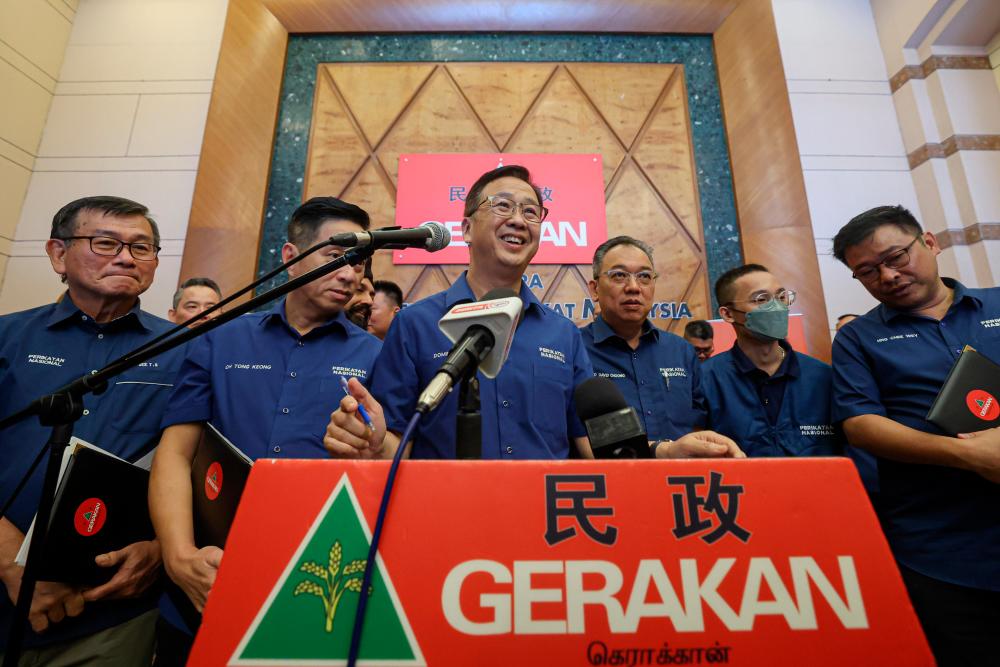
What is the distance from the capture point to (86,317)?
171cm

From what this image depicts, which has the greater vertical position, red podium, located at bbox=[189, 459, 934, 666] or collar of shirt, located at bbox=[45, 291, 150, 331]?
collar of shirt, located at bbox=[45, 291, 150, 331]

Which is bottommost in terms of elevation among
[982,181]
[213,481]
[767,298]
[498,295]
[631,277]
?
[213,481]

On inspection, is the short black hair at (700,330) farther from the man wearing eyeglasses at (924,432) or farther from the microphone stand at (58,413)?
the microphone stand at (58,413)

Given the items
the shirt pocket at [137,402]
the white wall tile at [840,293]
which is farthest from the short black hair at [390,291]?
the white wall tile at [840,293]

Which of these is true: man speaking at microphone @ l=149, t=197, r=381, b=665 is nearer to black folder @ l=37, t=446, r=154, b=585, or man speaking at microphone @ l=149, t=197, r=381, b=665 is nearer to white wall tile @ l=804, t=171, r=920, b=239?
black folder @ l=37, t=446, r=154, b=585

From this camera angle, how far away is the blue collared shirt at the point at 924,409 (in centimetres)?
158

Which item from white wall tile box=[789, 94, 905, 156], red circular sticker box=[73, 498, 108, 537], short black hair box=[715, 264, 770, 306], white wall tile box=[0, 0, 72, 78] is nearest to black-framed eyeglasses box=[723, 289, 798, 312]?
short black hair box=[715, 264, 770, 306]

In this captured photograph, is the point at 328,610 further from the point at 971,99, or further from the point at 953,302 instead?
the point at 971,99

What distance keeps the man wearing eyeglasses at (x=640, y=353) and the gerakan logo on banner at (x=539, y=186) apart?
1840 mm

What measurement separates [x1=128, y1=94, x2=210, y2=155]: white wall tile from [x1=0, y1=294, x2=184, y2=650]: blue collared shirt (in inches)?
132

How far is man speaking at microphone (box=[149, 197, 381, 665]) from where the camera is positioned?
4.29 ft

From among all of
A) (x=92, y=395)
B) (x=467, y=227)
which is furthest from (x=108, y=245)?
(x=467, y=227)

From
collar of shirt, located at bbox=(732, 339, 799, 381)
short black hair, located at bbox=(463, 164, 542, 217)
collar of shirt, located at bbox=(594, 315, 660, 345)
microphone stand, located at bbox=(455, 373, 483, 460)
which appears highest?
short black hair, located at bbox=(463, 164, 542, 217)

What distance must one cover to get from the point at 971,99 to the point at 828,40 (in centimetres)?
124
